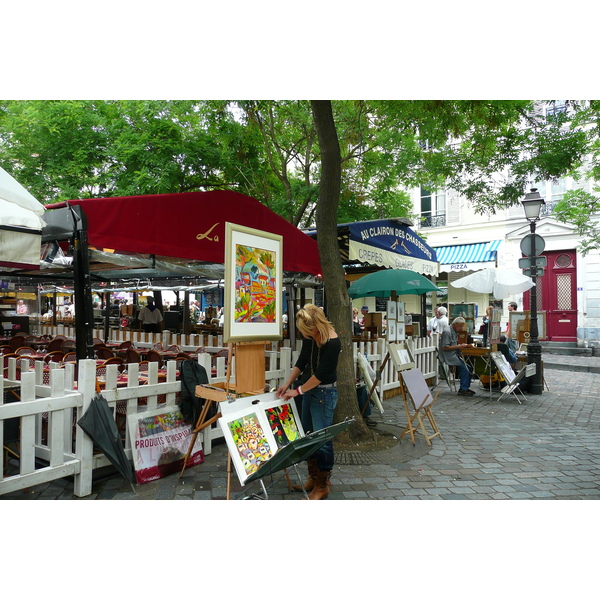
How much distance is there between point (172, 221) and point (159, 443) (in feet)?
8.53

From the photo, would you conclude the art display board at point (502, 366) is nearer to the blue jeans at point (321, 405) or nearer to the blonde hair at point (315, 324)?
the blue jeans at point (321, 405)

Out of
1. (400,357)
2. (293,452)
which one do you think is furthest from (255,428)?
(400,357)

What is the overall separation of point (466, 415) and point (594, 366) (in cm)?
856

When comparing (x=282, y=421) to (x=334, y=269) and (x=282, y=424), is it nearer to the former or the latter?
(x=282, y=424)

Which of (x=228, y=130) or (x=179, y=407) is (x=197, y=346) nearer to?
(x=179, y=407)

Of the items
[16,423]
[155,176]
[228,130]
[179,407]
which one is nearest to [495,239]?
[228,130]

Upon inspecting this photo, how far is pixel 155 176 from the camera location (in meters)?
11.5

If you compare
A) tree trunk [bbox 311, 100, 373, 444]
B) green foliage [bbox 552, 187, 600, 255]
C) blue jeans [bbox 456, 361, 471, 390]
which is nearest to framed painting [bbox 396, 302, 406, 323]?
blue jeans [bbox 456, 361, 471, 390]

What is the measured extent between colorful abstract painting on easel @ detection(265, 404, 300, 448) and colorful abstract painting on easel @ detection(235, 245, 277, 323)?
83cm

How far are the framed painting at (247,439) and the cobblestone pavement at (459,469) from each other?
0.75 meters

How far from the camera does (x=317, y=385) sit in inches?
167

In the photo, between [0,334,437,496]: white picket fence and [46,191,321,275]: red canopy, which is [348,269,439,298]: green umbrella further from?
[0,334,437,496]: white picket fence

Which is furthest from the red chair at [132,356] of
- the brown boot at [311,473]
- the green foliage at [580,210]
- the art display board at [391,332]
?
the green foliage at [580,210]

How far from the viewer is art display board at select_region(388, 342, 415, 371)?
21.7ft
